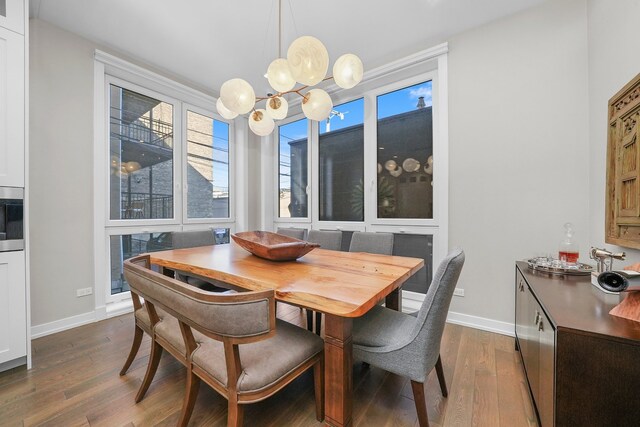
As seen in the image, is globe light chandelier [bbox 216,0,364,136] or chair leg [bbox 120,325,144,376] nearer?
globe light chandelier [bbox 216,0,364,136]

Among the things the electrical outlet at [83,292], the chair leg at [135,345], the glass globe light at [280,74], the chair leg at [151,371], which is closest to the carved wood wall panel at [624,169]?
the glass globe light at [280,74]

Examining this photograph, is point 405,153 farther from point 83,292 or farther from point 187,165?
point 83,292

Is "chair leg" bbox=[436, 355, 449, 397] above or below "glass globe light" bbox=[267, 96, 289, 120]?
below

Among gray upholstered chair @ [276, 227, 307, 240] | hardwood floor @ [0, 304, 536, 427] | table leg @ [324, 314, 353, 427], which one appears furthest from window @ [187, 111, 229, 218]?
table leg @ [324, 314, 353, 427]

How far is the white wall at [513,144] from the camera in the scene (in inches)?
78.3

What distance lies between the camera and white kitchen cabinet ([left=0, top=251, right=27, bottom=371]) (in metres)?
1.64

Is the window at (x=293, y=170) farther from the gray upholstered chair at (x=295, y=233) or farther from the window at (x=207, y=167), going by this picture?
the gray upholstered chair at (x=295, y=233)

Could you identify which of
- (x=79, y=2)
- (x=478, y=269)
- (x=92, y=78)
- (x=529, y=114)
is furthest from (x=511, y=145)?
(x=92, y=78)

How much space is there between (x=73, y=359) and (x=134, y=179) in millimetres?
1862

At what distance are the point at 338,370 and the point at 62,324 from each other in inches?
108

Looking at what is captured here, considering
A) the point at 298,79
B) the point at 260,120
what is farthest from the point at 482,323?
the point at 260,120

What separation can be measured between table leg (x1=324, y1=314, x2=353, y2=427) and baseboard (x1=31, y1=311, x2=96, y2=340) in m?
2.66

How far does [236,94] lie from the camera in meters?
1.69

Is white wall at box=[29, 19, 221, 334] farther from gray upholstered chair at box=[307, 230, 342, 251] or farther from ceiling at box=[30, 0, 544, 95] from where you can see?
gray upholstered chair at box=[307, 230, 342, 251]
